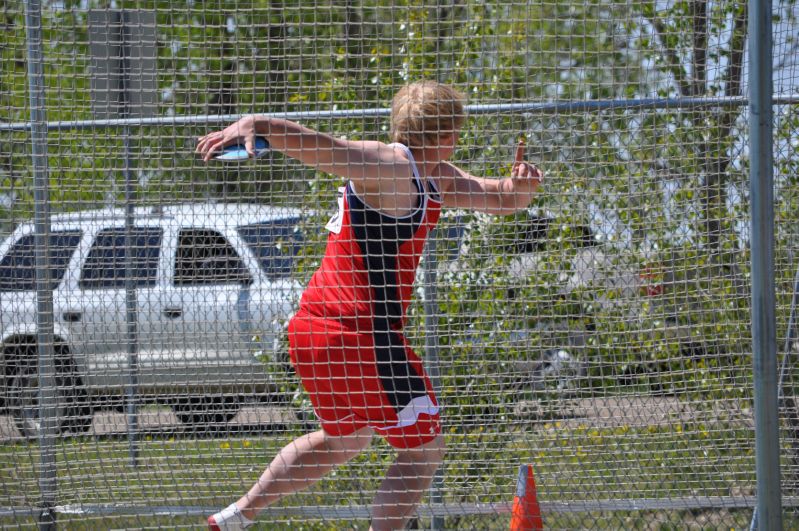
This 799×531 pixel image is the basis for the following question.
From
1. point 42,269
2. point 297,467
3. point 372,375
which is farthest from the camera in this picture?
point 42,269

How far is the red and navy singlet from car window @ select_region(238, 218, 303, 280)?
138 centimetres

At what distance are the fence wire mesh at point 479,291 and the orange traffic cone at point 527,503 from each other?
0.68 feet

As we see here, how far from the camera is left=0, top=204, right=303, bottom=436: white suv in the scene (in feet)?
14.0

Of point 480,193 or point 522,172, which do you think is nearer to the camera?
point 522,172

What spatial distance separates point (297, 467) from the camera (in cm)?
325

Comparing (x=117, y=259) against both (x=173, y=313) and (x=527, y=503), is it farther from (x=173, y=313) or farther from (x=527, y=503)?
(x=527, y=503)

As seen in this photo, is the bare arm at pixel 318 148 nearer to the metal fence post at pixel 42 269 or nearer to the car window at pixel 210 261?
the metal fence post at pixel 42 269

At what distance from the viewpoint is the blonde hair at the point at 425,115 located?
3.13m

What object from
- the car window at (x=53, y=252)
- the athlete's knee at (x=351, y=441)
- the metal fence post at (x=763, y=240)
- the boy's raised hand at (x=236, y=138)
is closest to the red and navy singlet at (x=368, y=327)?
the athlete's knee at (x=351, y=441)

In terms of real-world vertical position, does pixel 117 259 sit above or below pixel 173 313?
above

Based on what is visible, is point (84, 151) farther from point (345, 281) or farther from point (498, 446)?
point (498, 446)

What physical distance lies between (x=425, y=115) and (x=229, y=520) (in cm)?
152

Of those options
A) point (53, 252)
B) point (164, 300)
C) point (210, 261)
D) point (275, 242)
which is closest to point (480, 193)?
point (275, 242)

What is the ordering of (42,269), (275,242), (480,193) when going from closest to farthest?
(480,193)
(42,269)
(275,242)
